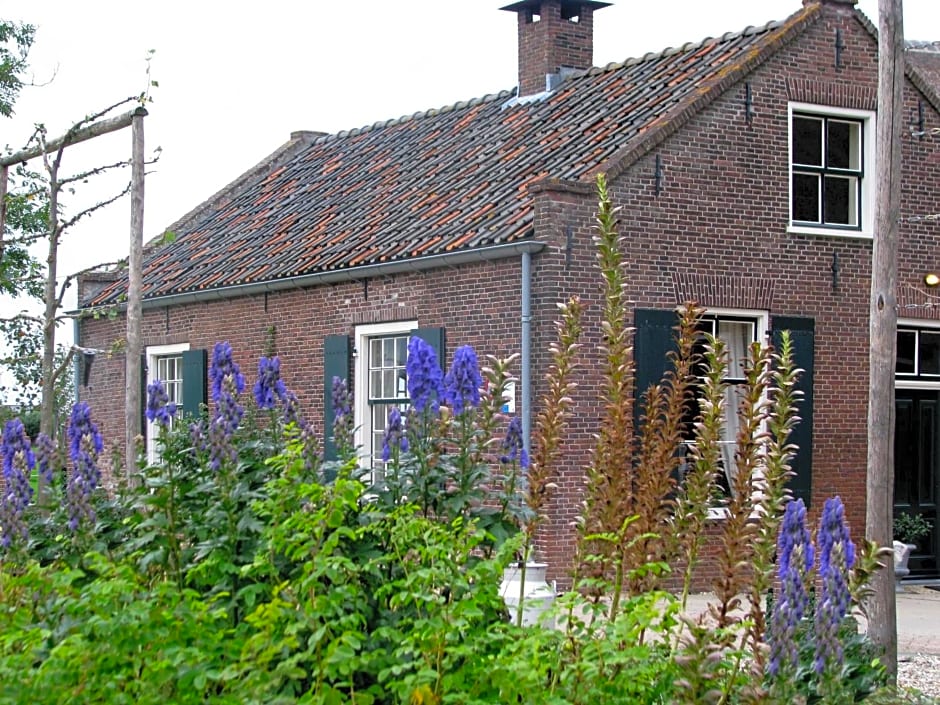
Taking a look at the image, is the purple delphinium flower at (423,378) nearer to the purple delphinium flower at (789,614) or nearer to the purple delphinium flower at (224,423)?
the purple delphinium flower at (224,423)

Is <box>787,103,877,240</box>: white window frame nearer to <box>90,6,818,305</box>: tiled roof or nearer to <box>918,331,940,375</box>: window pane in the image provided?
<box>90,6,818,305</box>: tiled roof

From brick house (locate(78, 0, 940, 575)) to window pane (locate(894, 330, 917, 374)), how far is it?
2 centimetres

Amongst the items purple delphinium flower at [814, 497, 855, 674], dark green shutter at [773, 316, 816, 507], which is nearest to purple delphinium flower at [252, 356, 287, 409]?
purple delphinium flower at [814, 497, 855, 674]

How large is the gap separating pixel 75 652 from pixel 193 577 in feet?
3.18

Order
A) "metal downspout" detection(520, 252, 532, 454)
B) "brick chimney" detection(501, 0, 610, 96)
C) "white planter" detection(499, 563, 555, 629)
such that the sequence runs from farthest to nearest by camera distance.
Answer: "brick chimney" detection(501, 0, 610, 96), "metal downspout" detection(520, 252, 532, 454), "white planter" detection(499, 563, 555, 629)

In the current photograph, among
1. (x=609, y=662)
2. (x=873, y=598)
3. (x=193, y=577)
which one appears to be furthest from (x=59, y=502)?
(x=873, y=598)

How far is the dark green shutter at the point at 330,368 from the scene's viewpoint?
17297 millimetres

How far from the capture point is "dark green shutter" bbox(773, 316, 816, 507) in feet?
51.8

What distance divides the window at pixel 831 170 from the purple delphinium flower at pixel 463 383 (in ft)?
35.4

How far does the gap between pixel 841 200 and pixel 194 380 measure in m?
8.58

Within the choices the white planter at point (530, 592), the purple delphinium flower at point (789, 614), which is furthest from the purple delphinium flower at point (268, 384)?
the purple delphinium flower at point (789, 614)

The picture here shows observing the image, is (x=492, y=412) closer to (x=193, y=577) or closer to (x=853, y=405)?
(x=193, y=577)

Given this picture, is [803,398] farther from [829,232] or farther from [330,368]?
[330,368]

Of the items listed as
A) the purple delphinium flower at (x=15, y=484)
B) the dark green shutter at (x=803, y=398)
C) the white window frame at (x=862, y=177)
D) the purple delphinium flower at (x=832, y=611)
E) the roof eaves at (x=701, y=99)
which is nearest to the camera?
the purple delphinium flower at (x=832, y=611)
